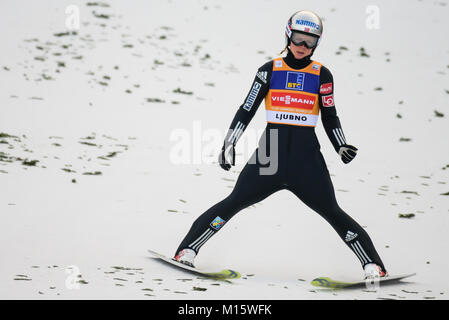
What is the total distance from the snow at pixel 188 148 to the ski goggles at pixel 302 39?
1.86 m

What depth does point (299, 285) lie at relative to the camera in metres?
4.97

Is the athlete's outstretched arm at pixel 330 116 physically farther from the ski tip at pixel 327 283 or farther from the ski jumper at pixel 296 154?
the ski tip at pixel 327 283

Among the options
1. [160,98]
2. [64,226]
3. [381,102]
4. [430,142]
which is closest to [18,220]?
[64,226]

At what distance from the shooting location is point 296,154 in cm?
497

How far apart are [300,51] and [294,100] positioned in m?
0.38

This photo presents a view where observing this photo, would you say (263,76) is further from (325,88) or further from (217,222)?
(217,222)

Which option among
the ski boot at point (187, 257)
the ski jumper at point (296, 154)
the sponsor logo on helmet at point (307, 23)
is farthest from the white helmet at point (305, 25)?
the ski boot at point (187, 257)

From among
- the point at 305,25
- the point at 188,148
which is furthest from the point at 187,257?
the point at 188,148

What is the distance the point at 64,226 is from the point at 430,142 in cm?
668

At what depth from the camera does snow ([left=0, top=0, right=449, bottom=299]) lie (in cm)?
525

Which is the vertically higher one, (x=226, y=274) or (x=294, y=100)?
(x=294, y=100)

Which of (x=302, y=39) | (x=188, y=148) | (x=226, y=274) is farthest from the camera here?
(x=188, y=148)

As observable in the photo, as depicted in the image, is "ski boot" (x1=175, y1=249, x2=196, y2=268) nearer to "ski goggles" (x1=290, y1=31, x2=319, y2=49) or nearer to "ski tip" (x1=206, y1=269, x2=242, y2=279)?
"ski tip" (x1=206, y1=269, x2=242, y2=279)

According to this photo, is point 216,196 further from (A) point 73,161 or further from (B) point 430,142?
(B) point 430,142
